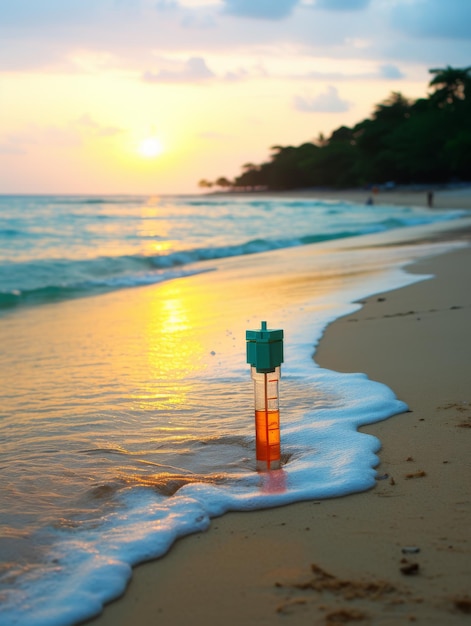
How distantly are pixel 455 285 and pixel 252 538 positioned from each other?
18.6 ft

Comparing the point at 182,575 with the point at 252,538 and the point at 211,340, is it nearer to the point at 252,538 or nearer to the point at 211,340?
the point at 252,538

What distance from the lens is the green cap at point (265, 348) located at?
A: 8.19 ft

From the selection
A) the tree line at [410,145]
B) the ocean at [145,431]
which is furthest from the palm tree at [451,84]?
the ocean at [145,431]

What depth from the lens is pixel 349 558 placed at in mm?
2021

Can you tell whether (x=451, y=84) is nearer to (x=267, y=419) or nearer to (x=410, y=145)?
(x=410, y=145)

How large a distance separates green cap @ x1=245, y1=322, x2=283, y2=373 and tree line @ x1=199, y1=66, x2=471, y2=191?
70.0 m

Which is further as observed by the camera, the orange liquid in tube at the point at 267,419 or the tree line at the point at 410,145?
the tree line at the point at 410,145

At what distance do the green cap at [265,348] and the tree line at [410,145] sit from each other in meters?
70.0

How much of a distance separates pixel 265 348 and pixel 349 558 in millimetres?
763

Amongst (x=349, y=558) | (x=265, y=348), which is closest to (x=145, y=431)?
(x=265, y=348)

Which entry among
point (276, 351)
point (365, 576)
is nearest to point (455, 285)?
point (276, 351)

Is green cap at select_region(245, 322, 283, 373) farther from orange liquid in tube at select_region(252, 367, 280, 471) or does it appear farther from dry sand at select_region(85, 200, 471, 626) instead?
dry sand at select_region(85, 200, 471, 626)

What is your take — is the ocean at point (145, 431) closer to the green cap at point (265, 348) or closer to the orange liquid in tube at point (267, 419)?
the orange liquid in tube at point (267, 419)

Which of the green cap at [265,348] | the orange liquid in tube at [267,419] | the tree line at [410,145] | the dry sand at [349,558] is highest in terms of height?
the tree line at [410,145]
